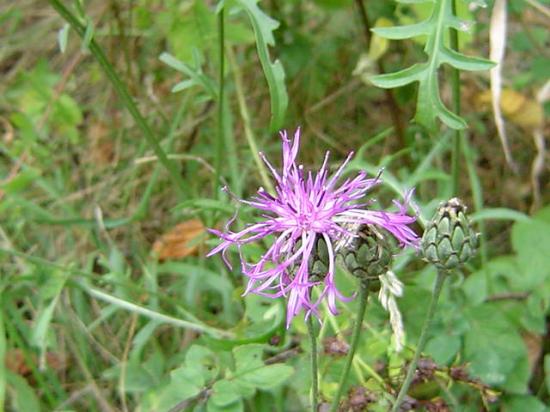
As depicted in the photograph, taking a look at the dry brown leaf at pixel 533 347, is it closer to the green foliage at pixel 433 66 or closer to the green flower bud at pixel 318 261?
the green foliage at pixel 433 66

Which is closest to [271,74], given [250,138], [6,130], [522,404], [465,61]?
[465,61]

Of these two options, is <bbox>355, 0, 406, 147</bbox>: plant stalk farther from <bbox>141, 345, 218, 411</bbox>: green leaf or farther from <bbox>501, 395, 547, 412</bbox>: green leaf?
<bbox>141, 345, 218, 411</bbox>: green leaf

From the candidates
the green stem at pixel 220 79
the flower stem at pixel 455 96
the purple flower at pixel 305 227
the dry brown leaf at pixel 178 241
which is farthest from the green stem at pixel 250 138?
the purple flower at pixel 305 227

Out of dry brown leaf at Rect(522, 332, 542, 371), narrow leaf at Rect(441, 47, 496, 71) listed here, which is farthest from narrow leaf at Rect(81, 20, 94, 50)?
dry brown leaf at Rect(522, 332, 542, 371)

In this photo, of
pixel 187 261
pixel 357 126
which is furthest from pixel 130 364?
pixel 357 126

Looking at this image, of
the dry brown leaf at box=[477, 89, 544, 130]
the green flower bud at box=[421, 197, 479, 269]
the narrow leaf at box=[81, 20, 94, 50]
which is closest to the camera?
the green flower bud at box=[421, 197, 479, 269]

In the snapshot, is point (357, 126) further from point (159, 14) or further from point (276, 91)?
point (276, 91)

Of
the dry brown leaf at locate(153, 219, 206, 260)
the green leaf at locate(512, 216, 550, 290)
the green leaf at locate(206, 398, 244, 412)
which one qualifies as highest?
the green leaf at locate(206, 398, 244, 412)

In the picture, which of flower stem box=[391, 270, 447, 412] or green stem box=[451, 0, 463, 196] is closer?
flower stem box=[391, 270, 447, 412]
